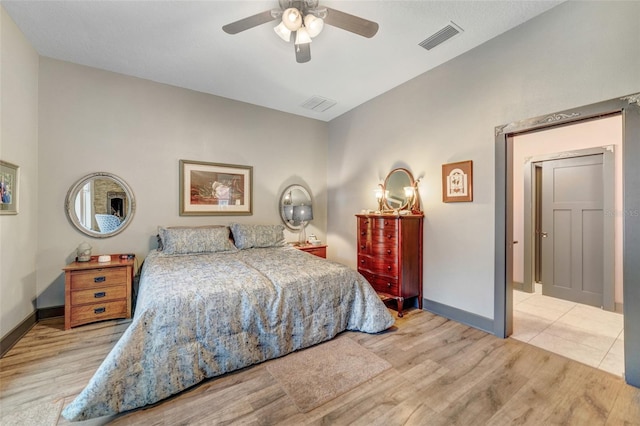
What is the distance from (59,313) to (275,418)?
314 centimetres

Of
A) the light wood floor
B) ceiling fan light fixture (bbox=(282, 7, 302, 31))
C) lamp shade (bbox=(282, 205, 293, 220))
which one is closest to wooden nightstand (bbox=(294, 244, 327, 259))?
lamp shade (bbox=(282, 205, 293, 220))

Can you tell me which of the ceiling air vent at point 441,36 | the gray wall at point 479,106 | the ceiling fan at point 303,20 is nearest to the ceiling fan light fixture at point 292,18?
the ceiling fan at point 303,20

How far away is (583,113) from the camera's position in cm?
223

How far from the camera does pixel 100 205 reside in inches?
134

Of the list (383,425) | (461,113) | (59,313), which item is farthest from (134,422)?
(461,113)

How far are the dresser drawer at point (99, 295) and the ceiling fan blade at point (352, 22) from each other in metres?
3.44

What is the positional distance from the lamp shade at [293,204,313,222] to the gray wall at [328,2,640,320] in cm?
103

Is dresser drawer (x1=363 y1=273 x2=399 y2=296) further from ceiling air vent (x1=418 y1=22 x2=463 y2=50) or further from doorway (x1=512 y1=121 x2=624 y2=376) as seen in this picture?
ceiling air vent (x1=418 y1=22 x2=463 y2=50)

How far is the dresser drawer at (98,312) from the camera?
2.88 m

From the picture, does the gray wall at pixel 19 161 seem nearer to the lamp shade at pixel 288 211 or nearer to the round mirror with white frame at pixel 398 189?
the lamp shade at pixel 288 211

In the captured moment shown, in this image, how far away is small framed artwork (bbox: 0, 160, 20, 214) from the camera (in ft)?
7.79

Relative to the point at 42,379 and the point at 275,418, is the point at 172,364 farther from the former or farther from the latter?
the point at 42,379

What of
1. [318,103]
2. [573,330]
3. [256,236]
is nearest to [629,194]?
[573,330]

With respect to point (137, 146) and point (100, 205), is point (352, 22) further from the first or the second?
point (100, 205)
